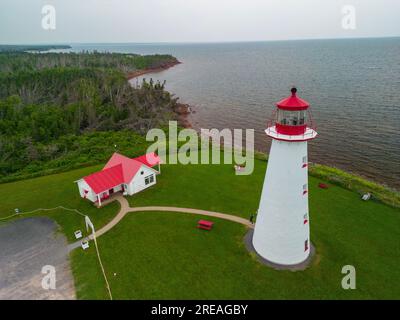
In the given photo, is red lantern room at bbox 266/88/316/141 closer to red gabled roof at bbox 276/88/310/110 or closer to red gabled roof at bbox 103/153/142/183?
red gabled roof at bbox 276/88/310/110

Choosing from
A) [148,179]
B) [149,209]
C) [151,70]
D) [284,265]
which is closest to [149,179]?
[148,179]

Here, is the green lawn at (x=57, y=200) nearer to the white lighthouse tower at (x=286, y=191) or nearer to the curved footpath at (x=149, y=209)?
the curved footpath at (x=149, y=209)

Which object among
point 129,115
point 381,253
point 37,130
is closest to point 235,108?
point 129,115

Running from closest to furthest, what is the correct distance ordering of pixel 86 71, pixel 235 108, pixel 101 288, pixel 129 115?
pixel 101 288 → pixel 129 115 → pixel 235 108 → pixel 86 71

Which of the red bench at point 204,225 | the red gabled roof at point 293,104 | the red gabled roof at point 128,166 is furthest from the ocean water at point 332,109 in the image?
the red gabled roof at point 293,104

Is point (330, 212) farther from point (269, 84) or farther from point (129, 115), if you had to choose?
point (269, 84)

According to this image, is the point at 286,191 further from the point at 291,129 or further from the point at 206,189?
the point at 206,189

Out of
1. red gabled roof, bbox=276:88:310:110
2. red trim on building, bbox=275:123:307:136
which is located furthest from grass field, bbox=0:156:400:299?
red gabled roof, bbox=276:88:310:110
